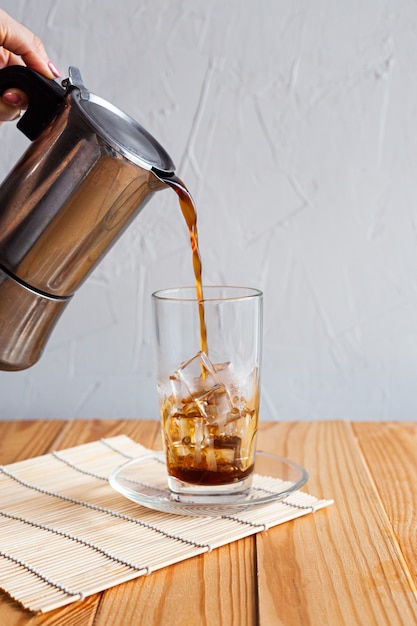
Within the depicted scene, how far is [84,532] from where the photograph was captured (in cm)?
68

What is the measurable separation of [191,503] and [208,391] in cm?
11

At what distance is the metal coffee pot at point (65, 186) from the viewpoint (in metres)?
0.68

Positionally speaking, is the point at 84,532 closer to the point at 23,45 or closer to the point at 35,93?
the point at 35,93

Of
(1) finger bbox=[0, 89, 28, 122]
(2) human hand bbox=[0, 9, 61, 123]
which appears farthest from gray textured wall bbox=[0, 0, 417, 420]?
(1) finger bbox=[0, 89, 28, 122]

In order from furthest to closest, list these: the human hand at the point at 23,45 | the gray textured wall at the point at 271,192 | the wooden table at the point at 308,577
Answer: the gray textured wall at the point at 271,192, the human hand at the point at 23,45, the wooden table at the point at 308,577

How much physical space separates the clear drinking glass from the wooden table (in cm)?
8

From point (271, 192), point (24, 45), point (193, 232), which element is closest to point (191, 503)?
point (193, 232)

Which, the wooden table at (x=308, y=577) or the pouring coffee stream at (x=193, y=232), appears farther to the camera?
the pouring coffee stream at (x=193, y=232)

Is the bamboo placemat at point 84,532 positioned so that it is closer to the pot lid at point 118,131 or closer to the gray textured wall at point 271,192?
the pot lid at point 118,131

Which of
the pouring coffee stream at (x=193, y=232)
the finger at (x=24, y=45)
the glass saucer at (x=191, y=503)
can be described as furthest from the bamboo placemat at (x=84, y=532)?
the finger at (x=24, y=45)

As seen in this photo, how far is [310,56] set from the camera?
1243 mm

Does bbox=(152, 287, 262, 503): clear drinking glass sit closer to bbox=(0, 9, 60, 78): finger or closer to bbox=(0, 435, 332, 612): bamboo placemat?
bbox=(0, 435, 332, 612): bamboo placemat

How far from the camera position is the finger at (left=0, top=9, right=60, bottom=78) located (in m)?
0.81

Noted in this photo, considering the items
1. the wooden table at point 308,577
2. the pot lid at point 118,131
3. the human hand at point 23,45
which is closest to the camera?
the wooden table at point 308,577
